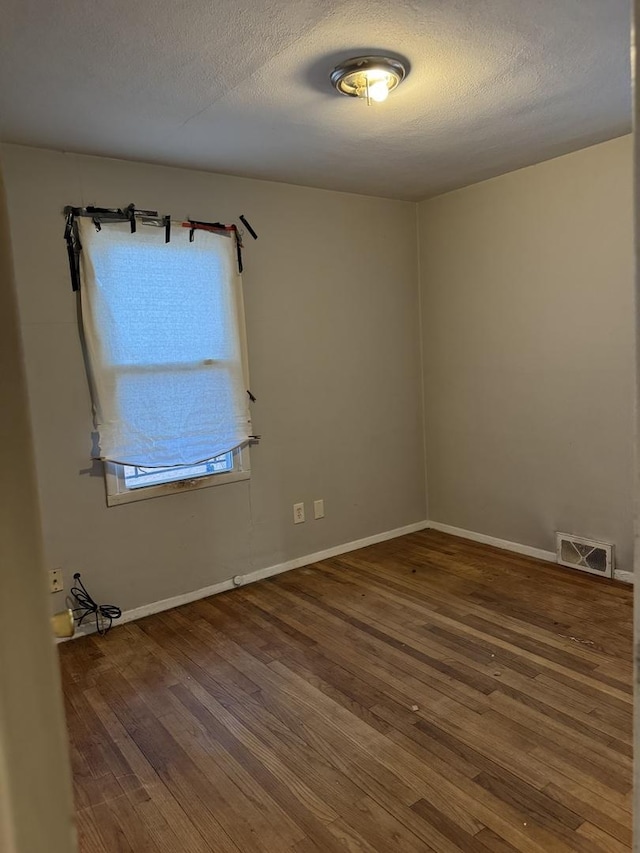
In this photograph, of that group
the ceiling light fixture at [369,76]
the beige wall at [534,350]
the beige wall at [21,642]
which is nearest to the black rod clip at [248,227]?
the ceiling light fixture at [369,76]

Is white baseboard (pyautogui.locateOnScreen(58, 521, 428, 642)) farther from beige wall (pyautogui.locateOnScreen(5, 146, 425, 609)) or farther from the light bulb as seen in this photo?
the light bulb

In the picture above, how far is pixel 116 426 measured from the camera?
301 cm

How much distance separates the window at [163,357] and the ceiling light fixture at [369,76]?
128cm

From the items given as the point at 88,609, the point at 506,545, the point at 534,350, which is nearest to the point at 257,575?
the point at 88,609

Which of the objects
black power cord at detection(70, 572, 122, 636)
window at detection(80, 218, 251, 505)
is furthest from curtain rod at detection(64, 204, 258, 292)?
black power cord at detection(70, 572, 122, 636)

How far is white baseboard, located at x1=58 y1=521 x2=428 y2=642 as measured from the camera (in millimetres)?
3150

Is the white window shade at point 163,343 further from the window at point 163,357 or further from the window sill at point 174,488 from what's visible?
the window sill at point 174,488

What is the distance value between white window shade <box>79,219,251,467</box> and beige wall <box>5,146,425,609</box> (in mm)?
114

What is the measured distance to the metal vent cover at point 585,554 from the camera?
3369 mm

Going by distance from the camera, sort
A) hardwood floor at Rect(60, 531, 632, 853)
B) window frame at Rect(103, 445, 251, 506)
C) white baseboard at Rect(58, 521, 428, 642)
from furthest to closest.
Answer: white baseboard at Rect(58, 521, 428, 642) < window frame at Rect(103, 445, 251, 506) < hardwood floor at Rect(60, 531, 632, 853)

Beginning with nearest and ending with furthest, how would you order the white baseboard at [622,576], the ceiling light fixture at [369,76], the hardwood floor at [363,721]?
the hardwood floor at [363,721], the ceiling light fixture at [369,76], the white baseboard at [622,576]

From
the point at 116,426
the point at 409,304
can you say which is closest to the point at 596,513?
the point at 409,304

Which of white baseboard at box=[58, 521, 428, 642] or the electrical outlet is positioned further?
white baseboard at box=[58, 521, 428, 642]

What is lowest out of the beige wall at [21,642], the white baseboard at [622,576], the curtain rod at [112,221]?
the white baseboard at [622,576]
